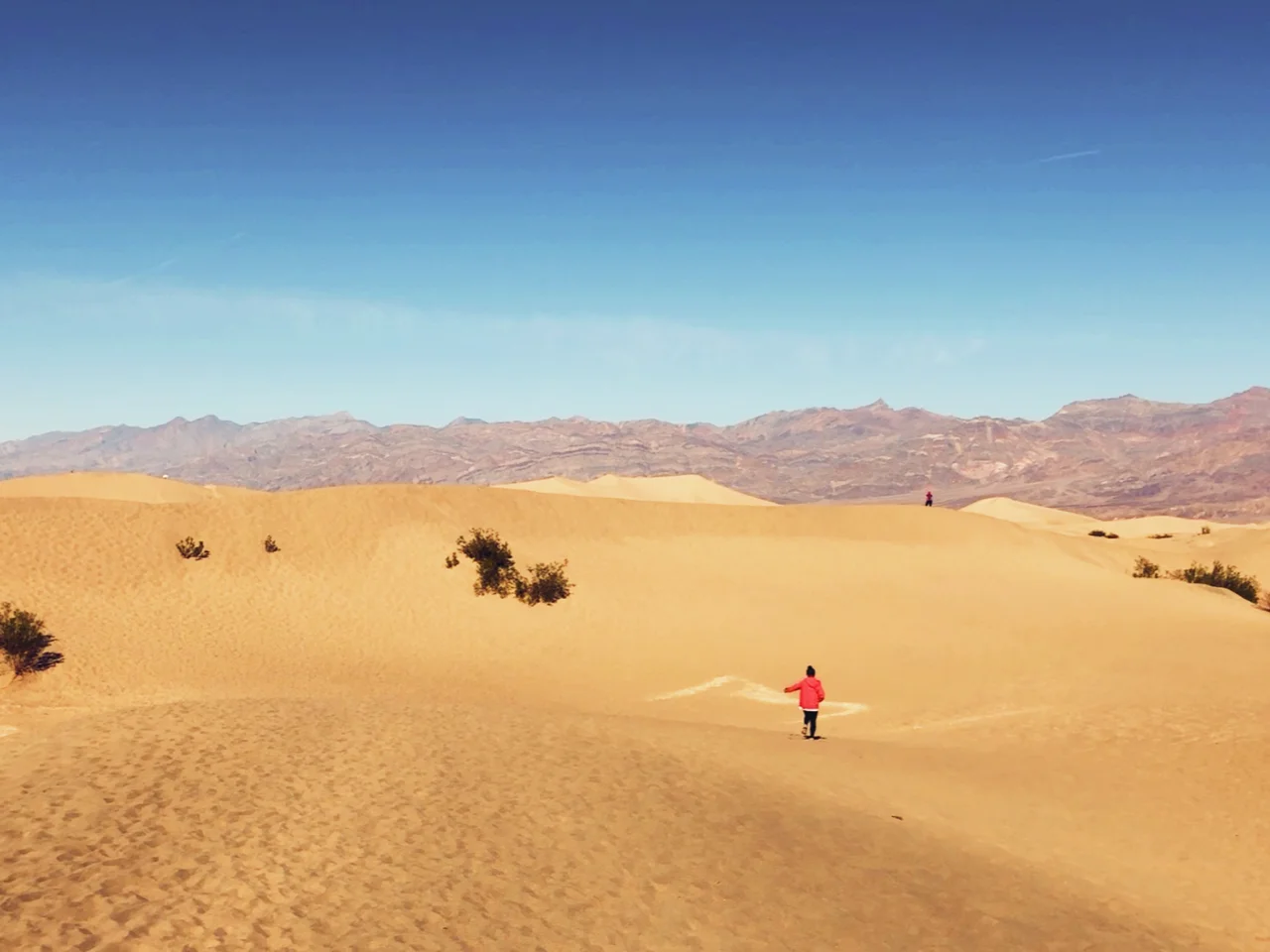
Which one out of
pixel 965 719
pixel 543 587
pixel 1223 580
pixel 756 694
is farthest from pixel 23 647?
pixel 1223 580

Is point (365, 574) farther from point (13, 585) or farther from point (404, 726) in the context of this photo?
point (404, 726)

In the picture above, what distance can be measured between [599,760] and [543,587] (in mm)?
19651

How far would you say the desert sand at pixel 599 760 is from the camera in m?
8.84

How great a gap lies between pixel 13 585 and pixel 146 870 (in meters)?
26.3

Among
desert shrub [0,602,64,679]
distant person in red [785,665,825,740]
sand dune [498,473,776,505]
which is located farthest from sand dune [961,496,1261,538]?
desert shrub [0,602,64,679]

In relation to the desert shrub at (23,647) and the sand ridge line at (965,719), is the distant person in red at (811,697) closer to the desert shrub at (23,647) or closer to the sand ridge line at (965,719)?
the sand ridge line at (965,719)

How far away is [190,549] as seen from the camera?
33.2 meters

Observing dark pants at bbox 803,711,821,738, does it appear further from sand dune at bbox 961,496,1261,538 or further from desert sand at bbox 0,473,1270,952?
sand dune at bbox 961,496,1261,538

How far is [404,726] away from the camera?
1445 centimetres

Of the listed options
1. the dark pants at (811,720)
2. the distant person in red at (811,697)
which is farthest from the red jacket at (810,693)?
the dark pants at (811,720)

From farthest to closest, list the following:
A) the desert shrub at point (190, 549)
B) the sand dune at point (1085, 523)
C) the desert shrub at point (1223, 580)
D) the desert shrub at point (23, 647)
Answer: the sand dune at point (1085, 523) → the desert shrub at point (1223, 580) → the desert shrub at point (190, 549) → the desert shrub at point (23, 647)

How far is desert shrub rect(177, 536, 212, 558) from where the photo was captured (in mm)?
33094

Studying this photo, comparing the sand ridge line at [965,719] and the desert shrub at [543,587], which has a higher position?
the desert shrub at [543,587]

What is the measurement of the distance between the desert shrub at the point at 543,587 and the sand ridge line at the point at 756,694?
932 cm
